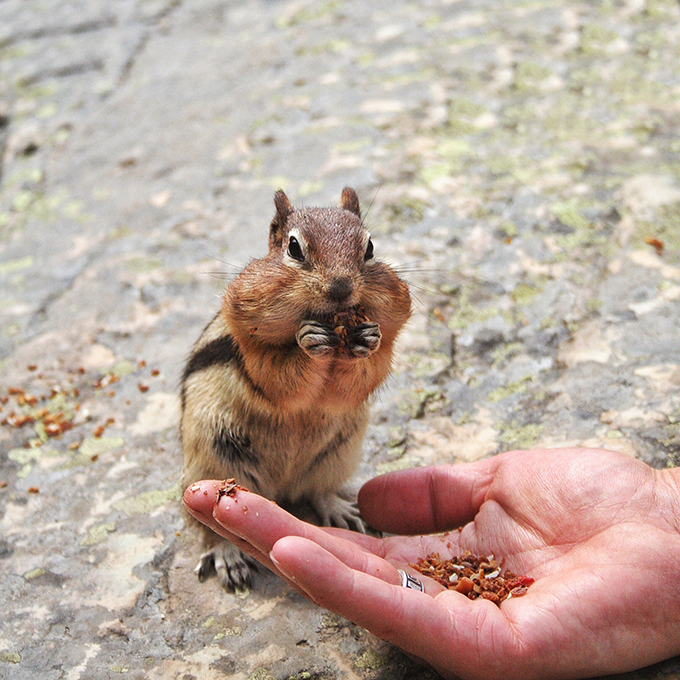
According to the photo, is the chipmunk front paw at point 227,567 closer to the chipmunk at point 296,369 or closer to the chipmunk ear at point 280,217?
the chipmunk at point 296,369

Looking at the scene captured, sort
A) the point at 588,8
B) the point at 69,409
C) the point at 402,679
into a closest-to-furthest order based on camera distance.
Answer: the point at 402,679, the point at 69,409, the point at 588,8

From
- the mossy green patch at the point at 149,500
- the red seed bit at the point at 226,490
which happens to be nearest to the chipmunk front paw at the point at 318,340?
the red seed bit at the point at 226,490

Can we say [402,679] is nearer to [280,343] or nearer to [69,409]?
[280,343]

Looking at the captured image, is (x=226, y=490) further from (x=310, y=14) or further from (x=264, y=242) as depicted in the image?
(x=310, y=14)

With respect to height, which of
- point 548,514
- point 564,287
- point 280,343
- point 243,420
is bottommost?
point 564,287

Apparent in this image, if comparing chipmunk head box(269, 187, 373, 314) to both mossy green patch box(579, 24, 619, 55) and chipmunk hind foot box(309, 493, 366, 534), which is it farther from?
mossy green patch box(579, 24, 619, 55)

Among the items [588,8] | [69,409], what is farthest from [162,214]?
[588,8]
